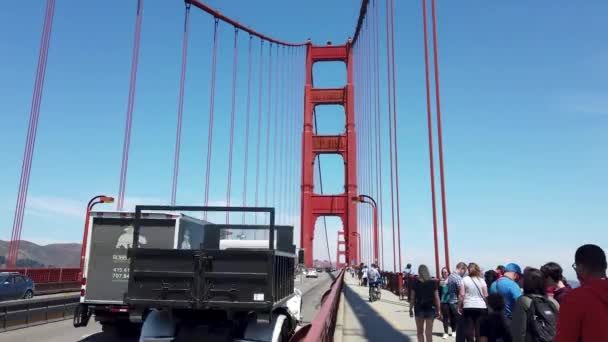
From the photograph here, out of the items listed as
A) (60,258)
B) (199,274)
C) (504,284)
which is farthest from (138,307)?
(60,258)

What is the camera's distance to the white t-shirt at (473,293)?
6.32m

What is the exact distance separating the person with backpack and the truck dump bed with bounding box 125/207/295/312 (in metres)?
2.84

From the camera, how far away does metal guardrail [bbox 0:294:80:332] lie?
33.7 ft

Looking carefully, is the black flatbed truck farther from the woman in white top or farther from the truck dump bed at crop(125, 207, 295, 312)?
the woman in white top

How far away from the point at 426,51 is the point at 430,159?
2722 mm

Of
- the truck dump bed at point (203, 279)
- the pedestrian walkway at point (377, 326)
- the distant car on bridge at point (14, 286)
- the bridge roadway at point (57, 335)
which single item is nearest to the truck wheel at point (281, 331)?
the truck dump bed at point (203, 279)

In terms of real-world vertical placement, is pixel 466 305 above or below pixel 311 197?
below

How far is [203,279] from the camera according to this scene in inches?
217

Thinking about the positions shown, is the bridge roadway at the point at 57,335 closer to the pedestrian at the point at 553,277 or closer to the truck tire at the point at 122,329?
the truck tire at the point at 122,329

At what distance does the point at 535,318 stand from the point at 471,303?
122 inches

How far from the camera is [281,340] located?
6.52m

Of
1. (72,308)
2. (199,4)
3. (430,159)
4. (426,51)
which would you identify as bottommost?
(72,308)

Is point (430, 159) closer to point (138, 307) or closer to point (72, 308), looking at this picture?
point (138, 307)

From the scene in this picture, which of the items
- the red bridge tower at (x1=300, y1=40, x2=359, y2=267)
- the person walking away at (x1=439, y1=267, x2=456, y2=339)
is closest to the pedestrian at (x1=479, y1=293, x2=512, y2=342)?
the person walking away at (x1=439, y1=267, x2=456, y2=339)
